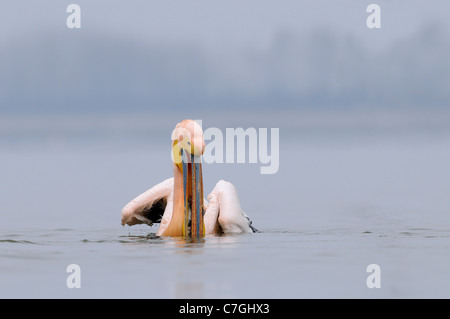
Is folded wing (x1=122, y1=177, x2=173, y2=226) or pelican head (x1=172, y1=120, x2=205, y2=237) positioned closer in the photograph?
pelican head (x1=172, y1=120, x2=205, y2=237)

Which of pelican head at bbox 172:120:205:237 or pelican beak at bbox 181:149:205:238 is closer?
pelican head at bbox 172:120:205:237

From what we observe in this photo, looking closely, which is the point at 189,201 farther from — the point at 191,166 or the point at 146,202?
the point at 146,202

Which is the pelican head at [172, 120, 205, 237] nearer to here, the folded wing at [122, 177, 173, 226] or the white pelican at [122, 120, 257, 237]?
the white pelican at [122, 120, 257, 237]

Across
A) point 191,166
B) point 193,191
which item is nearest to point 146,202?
point 193,191

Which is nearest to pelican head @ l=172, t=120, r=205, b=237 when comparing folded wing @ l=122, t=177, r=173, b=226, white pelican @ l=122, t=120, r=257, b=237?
white pelican @ l=122, t=120, r=257, b=237

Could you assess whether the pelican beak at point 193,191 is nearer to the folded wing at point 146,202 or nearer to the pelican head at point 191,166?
the pelican head at point 191,166

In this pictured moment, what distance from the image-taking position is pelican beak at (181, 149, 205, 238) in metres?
14.5

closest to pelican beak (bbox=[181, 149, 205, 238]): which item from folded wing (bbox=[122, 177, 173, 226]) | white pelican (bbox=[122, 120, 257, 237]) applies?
white pelican (bbox=[122, 120, 257, 237])

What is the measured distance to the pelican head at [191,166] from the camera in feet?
47.1

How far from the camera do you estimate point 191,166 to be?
570 inches

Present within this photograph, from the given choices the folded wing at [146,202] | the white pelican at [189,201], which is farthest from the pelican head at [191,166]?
the folded wing at [146,202]

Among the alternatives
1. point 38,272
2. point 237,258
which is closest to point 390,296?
point 237,258

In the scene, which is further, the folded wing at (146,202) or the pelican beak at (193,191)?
the folded wing at (146,202)
